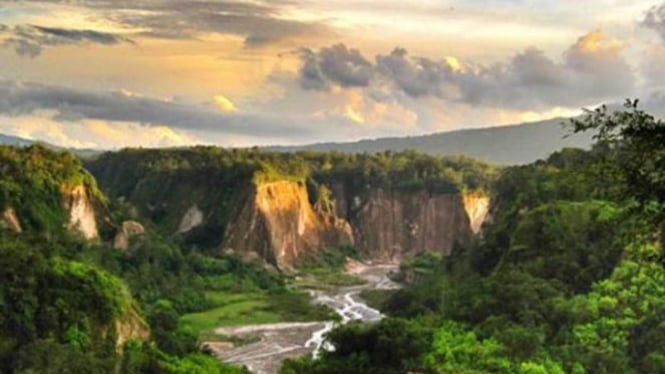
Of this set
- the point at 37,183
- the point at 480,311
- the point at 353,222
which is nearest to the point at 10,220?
the point at 37,183

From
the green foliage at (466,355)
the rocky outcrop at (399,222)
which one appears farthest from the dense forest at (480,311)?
the rocky outcrop at (399,222)

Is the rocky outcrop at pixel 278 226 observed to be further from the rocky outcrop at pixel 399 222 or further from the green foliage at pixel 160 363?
the green foliage at pixel 160 363

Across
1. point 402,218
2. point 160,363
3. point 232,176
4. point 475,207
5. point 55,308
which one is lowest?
point 402,218

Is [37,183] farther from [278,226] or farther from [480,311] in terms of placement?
[480,311]

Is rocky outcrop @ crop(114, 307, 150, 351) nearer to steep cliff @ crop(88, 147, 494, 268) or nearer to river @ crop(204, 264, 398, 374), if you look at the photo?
river @ crop(204, 264, 398, 374)

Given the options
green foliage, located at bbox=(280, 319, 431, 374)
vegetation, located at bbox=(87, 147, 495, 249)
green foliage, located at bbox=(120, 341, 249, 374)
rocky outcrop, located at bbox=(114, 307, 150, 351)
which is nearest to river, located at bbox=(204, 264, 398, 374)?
green foliage, located at bbox=(280, 319, 431, 374)

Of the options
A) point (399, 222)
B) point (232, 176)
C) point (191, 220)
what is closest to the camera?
point (232, 176)

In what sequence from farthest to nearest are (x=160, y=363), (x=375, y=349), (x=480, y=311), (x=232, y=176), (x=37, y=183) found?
(x=232, y=176), (x=37, y=183), (x=480, y=311), (x=160, y=363), (x=375, y=349)
